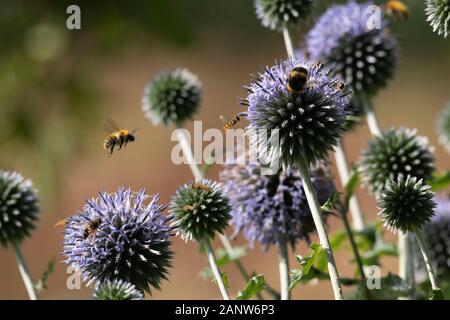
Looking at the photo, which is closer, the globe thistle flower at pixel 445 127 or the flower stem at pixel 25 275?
the flower stem at pixel 25 275

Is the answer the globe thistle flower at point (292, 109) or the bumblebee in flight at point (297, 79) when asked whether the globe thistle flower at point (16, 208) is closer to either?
the globe thistle flower at point (292, 109)

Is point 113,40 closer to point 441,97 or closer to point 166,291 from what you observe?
point 166,291

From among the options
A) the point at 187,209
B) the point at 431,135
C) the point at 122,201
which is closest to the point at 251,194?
the point at 187,209

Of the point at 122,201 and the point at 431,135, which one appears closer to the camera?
the point at 122,201

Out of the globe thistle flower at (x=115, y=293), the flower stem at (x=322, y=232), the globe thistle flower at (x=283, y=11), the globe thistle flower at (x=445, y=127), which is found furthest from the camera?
the globe thistle flower at (x=445, y=127)

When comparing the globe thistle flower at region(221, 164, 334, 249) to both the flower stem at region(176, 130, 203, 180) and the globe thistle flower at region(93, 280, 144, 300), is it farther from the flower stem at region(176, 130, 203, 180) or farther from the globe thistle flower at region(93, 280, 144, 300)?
the globe thistle flower at region(93, 280, 144, 300)

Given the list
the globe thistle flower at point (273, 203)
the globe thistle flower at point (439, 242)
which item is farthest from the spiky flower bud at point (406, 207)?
the globe thistle flower at point (439, 242)
